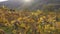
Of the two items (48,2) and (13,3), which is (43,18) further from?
(13,3)

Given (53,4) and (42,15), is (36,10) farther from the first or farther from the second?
(53,4)

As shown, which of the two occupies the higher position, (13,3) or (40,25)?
(13,3)

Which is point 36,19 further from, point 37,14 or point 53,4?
point 53,4

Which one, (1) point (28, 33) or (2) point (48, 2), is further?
(2) point (48, 2)

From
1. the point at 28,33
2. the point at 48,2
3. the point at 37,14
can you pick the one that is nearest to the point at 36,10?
the point at 37,14

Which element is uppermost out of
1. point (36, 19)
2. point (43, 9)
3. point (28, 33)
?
point (43, 9)
